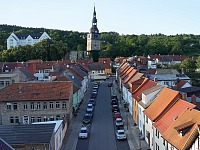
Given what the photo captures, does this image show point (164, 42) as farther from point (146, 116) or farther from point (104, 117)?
point (146, 116)

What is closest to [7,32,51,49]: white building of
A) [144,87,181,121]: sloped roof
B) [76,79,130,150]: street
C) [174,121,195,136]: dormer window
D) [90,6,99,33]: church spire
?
[90,6,99,33]: church spire

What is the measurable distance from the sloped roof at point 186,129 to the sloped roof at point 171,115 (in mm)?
1369

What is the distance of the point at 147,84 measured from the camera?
4559 centimetres

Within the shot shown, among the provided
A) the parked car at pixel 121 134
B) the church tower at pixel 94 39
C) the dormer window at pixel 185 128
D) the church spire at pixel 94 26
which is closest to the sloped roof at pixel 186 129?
the dormer window at pixel 185 128

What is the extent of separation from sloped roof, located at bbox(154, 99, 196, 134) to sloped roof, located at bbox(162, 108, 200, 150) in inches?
53.9

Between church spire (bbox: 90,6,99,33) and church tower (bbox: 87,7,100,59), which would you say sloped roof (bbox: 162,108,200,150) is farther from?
church tower (bbox: 87,7,100,59)

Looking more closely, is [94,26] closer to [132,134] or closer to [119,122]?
[119,122]

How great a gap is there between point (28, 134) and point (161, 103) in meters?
12.9

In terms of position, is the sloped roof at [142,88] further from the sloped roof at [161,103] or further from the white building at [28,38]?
the white building at [28,38]

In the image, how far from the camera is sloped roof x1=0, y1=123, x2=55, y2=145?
2783 cm

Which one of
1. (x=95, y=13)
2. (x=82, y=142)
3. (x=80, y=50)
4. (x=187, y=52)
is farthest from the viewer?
(x=187, y=52)

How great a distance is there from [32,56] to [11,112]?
7188cm

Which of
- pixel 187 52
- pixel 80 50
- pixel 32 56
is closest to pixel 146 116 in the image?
pixel 32 56

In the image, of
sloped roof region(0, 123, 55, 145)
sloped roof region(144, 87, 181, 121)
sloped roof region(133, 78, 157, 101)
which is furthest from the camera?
sloped roof region(133, 78, 157, 101)
